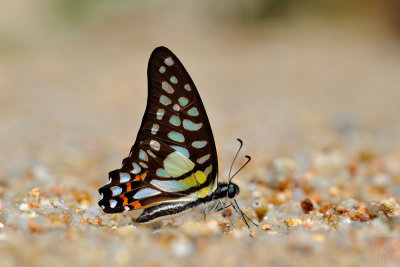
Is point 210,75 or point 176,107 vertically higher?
point 210,75

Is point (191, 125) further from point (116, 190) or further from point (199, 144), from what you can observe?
point (116, 190)

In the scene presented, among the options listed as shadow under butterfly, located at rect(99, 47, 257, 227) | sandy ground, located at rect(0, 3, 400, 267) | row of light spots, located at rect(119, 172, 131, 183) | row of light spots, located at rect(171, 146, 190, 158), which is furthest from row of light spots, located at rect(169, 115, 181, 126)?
sandy ground, located at rect(0, 3, 400, 267)

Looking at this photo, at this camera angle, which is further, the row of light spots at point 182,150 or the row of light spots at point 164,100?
the row of light spots at point 182,150

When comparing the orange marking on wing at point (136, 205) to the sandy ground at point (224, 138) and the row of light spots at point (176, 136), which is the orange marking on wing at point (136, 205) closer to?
the sandy ground at point (224, 138)

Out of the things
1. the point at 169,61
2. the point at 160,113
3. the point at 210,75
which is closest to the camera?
the point at 169,61

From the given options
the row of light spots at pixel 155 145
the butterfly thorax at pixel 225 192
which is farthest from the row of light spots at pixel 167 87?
the butterfly thorax at pixel 225 192

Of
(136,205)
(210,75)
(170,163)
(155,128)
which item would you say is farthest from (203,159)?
(210,75)

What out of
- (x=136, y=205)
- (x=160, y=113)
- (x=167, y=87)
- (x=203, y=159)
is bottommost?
(x=136, y=205)
